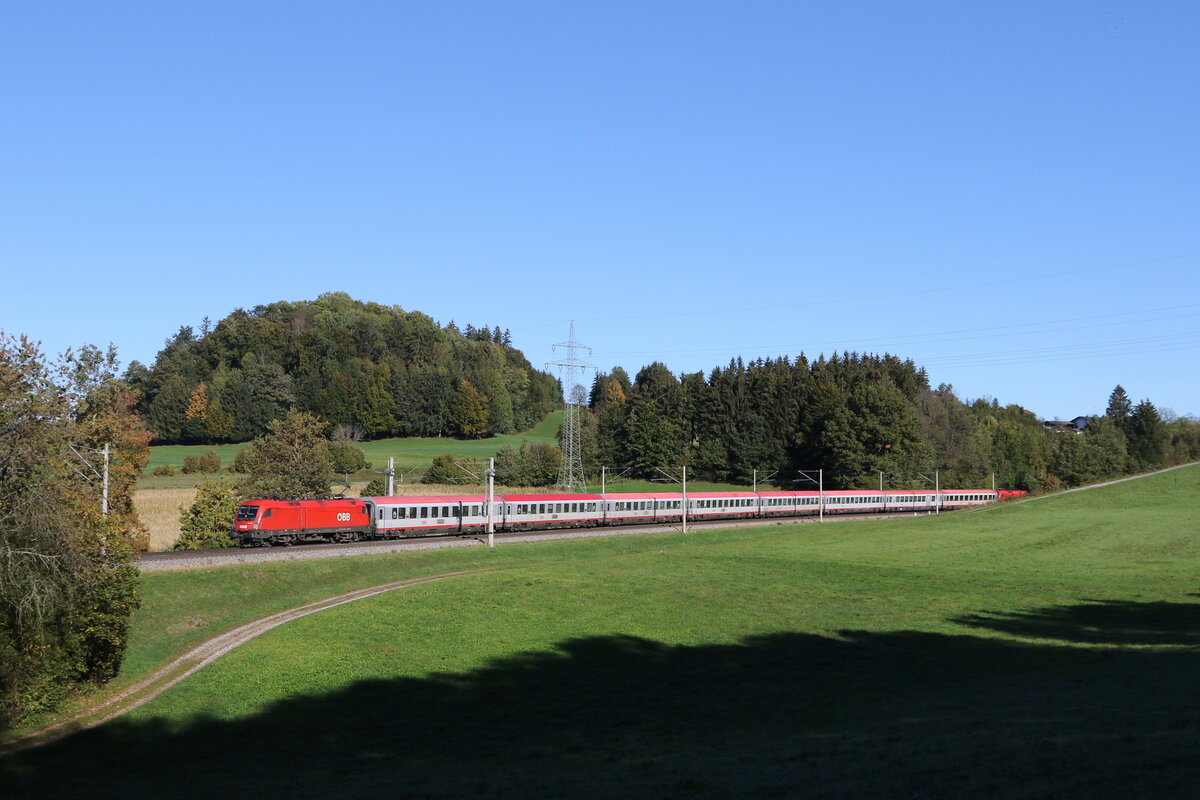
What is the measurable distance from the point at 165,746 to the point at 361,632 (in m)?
12.7

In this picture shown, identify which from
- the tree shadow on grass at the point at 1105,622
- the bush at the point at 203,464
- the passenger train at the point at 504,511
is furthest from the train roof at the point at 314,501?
the bush at the point at 203,464

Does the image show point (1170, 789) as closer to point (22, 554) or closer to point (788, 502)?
point (22, 554)

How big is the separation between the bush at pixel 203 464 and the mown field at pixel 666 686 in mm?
64140

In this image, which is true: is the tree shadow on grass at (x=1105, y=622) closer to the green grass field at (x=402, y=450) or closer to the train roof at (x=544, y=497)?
the train roof at (x=544, y=497)

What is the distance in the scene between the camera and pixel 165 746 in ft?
81.2

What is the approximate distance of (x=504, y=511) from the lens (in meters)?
73.8

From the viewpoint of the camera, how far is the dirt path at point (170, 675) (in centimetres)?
2709

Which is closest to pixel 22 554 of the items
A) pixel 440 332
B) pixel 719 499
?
pixel 719 499

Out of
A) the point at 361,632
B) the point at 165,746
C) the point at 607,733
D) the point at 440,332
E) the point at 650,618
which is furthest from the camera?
the point at 440,332

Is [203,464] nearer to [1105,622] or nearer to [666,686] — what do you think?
[666,686]

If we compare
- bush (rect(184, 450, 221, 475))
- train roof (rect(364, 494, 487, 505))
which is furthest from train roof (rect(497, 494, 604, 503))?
bush (rect(184, 450, 221, 475))

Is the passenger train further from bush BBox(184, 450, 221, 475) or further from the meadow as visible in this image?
bush BBox(184, 450, 221, 475)

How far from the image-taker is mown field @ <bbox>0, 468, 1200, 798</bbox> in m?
15.7

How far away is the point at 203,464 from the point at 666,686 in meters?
97.5
